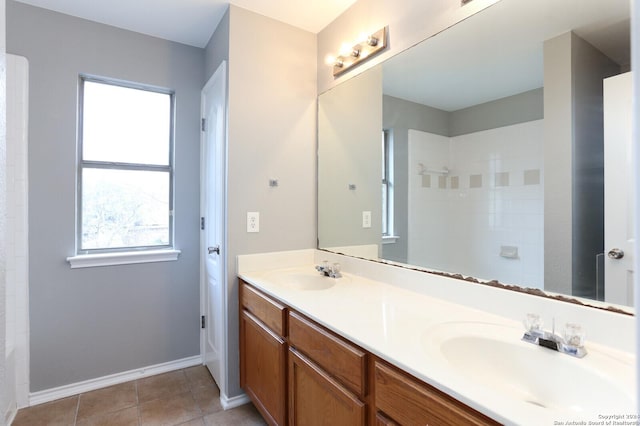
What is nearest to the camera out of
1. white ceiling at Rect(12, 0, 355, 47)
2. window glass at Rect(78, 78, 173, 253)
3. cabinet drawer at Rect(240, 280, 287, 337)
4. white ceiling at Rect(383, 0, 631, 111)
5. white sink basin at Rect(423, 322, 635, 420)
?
white sink basin at Rect(423, 322, 635, 420)

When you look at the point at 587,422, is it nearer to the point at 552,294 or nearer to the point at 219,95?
the point at 552,294

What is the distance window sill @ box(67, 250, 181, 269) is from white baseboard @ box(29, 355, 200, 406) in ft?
2.57

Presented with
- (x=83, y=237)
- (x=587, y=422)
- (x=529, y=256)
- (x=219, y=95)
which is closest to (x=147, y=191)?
(x=83, y=237)

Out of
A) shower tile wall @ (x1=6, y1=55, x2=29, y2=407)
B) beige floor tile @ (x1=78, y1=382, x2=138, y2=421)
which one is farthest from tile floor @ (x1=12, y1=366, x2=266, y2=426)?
shower tile wall @ (x1=6, y1=55, x2=29, y2=407)

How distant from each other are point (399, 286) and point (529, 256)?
0.62 meters

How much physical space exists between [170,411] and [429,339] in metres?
1.77

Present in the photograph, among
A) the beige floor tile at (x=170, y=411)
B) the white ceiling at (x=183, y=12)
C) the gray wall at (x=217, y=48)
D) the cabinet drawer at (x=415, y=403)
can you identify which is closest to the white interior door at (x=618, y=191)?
the cabinet drawer at (x=415, y=403)

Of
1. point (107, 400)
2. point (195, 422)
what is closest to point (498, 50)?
point (195, 422)

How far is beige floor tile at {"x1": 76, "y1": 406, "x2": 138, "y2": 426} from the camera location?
1830mm

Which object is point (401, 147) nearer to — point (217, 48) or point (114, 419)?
point (217, 48)

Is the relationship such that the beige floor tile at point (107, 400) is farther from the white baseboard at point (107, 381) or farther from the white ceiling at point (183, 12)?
the white ceiling at point (183, 12)

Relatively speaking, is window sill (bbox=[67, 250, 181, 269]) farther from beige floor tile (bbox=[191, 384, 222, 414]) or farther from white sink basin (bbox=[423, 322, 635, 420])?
white sink basin (bbox=[423, 322, 635, 420])

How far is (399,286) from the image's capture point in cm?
164

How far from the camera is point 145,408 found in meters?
1.97
